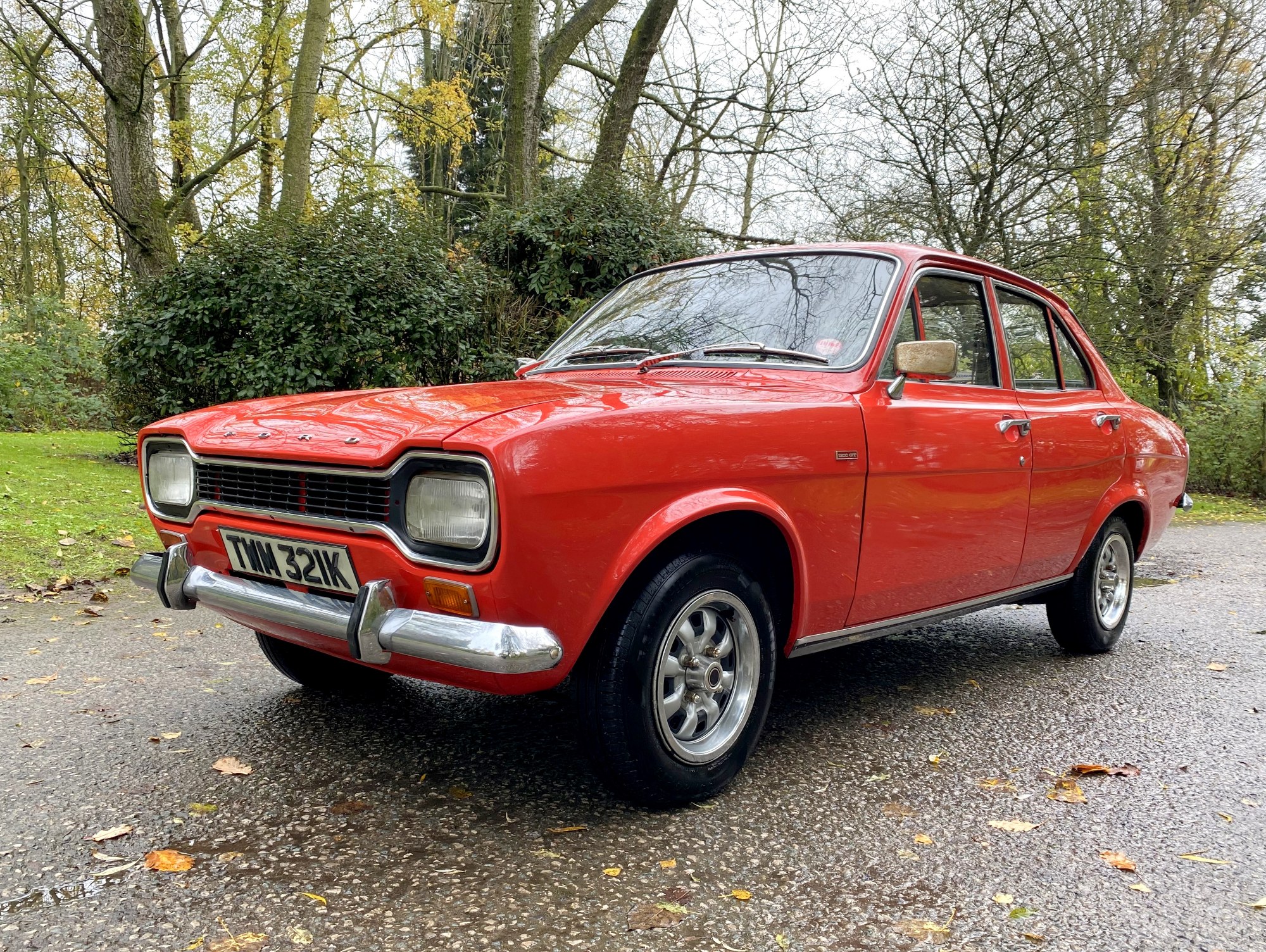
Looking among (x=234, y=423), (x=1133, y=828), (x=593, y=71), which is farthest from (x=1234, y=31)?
(x=234, y=423)

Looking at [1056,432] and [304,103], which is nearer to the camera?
[1056,432]

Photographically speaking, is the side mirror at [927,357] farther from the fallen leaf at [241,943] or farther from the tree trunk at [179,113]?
the tree trunk at [179,113]

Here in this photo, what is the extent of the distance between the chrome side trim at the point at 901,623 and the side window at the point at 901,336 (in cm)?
90

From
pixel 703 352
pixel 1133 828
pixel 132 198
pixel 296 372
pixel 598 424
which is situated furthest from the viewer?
pixel 132 198

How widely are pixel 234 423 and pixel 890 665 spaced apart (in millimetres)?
3168

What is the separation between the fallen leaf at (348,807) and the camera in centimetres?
272

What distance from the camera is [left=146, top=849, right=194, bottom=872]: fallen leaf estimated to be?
7.83 ft

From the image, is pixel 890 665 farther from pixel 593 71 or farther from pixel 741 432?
pixel 593 71

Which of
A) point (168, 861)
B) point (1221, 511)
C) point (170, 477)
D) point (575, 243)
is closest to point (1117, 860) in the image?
point (168, 861)

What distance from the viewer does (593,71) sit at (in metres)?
15.0

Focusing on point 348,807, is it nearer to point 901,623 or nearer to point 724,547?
point 724,547

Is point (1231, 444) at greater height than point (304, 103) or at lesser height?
lesser

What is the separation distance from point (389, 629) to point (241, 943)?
2.48 feet

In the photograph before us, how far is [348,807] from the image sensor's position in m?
2.76
